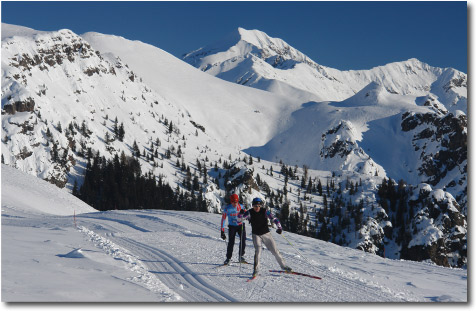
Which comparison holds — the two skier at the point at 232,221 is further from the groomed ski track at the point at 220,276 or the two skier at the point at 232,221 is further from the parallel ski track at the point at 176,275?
the parallel ski track at the point at 176,275

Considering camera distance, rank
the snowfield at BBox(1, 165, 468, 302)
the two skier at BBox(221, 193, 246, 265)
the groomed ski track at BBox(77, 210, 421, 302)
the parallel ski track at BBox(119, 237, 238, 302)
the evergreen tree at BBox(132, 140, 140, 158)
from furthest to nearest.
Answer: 1. the evergreen tree at BBox(132, 140, 140, 158)
2. the two skier at BBox(221, 193, 246, 265)
3. the groomed ski track at BBox(77, 210, 421, 302)
4. the parallel ski track at BBox(119, 237, 238, 302)
5. the snowfield at BBox(1, 165, 468, 302)

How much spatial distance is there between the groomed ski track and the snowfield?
Answer: 32 mm

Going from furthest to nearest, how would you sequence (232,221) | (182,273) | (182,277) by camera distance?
(232,221) → (182,273) → (182,277)

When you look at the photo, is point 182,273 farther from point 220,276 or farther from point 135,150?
point 135,150

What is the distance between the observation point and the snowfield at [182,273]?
12664mm

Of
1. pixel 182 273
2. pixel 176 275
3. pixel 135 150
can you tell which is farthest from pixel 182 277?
pixel 135 150

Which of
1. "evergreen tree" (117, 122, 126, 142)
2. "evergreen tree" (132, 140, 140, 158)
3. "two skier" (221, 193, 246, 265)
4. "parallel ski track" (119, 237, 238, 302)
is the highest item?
"evergreen tree" (117, 122, 126, 142)

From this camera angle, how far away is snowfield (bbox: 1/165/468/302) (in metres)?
12.7

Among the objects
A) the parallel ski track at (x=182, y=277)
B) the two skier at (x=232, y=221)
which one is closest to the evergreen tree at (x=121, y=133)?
the parallel ski track at (x=182, y=277)

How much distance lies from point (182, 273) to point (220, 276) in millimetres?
1390

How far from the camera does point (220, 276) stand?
15.1 metres

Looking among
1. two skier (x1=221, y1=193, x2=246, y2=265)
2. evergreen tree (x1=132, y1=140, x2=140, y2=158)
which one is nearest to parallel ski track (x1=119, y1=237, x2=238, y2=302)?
two skier (x1=221, y1=193, x2=246, y2=265)

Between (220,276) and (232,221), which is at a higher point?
(232,221)

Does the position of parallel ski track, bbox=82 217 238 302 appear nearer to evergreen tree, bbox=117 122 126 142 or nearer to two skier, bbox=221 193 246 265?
two skier, bbox=221 193 246 265
